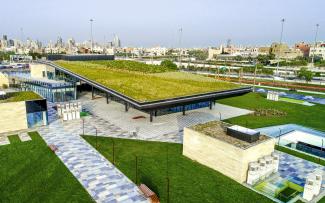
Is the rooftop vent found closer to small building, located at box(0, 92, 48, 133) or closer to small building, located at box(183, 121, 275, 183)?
small building, located at box(183, 121, 275, 183)

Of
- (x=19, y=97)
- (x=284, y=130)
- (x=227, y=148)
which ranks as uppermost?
(x=19, y=97)

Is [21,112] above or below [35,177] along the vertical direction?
above

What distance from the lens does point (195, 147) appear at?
85.0 ft

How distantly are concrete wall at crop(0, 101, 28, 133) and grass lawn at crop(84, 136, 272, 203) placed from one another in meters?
11.1

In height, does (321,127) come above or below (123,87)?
below

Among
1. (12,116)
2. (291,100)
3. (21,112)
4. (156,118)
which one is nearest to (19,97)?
(21,112)

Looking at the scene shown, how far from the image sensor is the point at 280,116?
4381 cm

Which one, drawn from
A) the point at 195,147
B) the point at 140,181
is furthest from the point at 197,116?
the point at 140,181

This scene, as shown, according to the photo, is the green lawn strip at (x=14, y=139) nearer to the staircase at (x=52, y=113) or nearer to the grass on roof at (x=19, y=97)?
the grass on roof at (x=19, y=97)

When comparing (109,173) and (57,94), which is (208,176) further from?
(57,94)

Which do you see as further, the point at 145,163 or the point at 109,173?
the point at 145,163

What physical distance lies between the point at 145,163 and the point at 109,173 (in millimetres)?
3802

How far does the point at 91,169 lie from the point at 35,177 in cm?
477

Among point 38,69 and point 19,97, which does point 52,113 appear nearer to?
point 19,97
